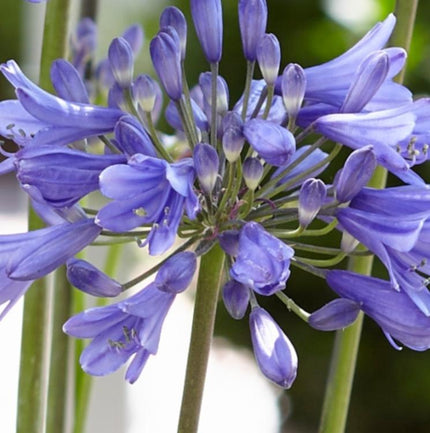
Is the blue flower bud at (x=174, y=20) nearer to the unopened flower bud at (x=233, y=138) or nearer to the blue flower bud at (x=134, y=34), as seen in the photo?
the unopened flower bud at (x=233, y=138)

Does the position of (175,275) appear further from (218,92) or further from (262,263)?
(218,92)

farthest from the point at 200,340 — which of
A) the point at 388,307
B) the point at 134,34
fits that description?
the point at 134,34

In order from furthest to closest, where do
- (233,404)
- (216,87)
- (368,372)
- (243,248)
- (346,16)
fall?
(233,404)
(368,372)
(346,16)
(216,87)
(243,248)

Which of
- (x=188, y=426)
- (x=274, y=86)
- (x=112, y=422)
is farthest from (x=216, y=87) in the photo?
(x=112, y=422)

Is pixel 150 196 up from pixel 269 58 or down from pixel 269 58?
down

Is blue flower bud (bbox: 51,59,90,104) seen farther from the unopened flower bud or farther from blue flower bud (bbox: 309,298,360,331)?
blue flower bud (bbox: 309,298,360,331)

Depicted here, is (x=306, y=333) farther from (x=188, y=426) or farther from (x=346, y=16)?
(x=188, y=426)
